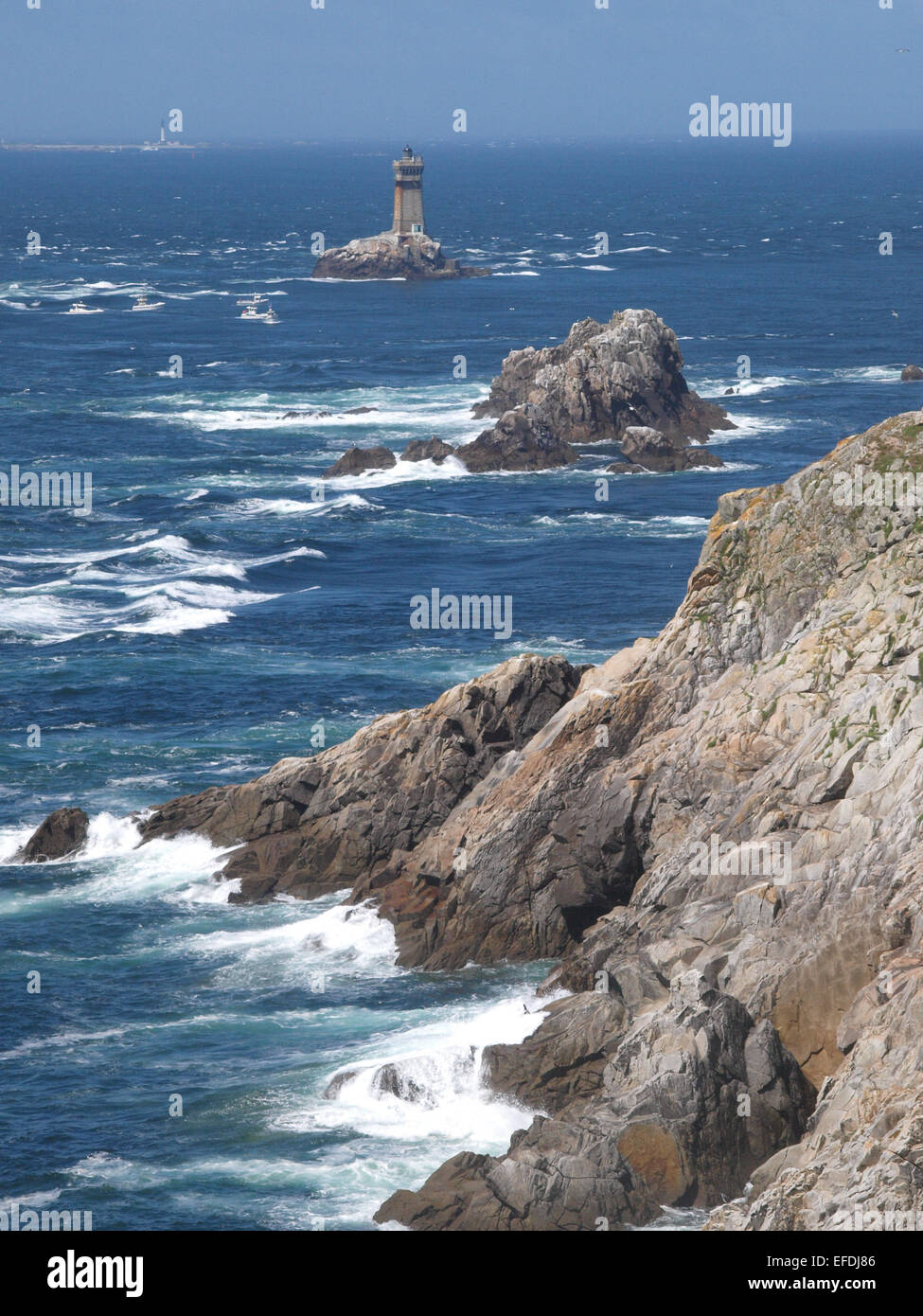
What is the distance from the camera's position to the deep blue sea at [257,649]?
136ft

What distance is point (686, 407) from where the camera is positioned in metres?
125

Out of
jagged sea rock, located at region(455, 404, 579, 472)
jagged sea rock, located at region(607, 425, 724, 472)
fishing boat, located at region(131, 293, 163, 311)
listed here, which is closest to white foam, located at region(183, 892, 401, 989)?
jagged sea rock, located at region(607, 425, 724, 472)

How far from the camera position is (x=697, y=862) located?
145 feet

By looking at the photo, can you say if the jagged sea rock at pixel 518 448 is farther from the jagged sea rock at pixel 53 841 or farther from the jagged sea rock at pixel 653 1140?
the jagged sea rock at pixel 653 1140

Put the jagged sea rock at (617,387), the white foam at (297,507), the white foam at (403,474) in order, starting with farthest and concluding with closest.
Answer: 1. the jagged sea rock at (617,387)
2. the white foam at (403,474)
3. the white foam at (297,507)

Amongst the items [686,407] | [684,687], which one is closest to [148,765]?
[684,687]

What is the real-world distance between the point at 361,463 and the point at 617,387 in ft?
58.7

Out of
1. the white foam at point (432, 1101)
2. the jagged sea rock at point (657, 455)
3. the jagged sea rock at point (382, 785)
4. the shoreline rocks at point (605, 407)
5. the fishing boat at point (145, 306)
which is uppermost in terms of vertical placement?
Answer: the fishing boat at point (145, 306)

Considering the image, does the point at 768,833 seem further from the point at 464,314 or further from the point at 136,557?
the point at 464,314

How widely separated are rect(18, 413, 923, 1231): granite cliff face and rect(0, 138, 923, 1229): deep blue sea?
202 centimetres

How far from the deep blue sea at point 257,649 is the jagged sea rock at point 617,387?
368 cm

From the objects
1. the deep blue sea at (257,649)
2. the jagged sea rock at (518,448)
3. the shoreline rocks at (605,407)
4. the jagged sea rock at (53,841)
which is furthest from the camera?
the shoreline rocks at (605,407)

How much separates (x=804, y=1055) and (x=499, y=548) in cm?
6356

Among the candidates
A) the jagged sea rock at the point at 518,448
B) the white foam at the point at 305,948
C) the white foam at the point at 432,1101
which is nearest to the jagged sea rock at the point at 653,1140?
the white foam at the point at 432,1101
